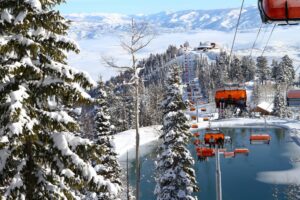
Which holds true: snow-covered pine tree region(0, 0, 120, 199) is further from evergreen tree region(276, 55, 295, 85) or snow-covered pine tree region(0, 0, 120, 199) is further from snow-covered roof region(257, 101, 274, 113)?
evergreen tree region(276, 55, 295, 85)

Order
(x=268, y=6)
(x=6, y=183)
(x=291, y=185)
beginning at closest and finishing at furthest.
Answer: (x=6, y=183) → (x=268, y=6) → (x=291, y=185)

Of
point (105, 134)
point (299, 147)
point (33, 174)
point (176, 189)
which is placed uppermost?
point (33, 174)

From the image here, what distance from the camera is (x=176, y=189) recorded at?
25.5 meters

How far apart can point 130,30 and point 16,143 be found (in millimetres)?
12662

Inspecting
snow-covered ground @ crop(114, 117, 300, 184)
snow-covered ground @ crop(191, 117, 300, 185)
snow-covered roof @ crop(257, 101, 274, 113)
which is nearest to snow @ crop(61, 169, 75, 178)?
snow-covered ground @ crop(114, 117, 300, 184)

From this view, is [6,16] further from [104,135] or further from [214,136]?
[214,136]

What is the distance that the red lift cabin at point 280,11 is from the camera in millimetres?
11281

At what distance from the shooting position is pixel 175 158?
2569cm

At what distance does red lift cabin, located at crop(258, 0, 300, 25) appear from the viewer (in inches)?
444

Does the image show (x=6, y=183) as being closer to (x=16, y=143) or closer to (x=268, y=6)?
(x=16, y=143)

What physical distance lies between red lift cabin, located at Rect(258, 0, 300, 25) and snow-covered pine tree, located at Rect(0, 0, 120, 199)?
5003mm

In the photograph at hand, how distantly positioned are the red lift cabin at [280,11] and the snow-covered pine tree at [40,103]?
5003 millimetres

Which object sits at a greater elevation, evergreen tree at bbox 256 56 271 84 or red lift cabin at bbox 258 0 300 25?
red lift cabin at bbox 258 0 300 25

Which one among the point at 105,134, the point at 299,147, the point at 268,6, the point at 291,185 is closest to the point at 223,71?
the point at 299,147
